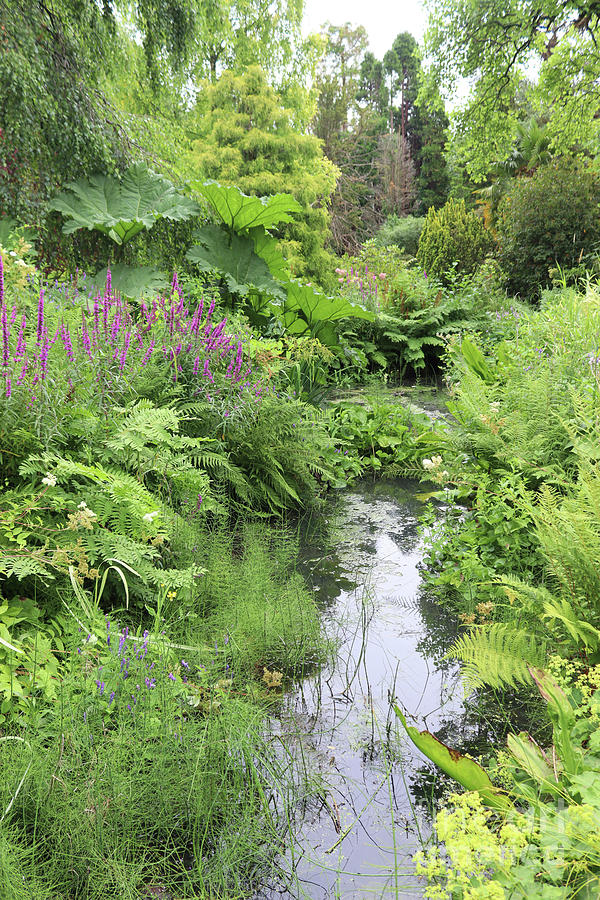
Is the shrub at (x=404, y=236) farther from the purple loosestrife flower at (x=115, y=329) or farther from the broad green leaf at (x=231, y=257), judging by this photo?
the purple loosestrife flower at (x=115, y=329)

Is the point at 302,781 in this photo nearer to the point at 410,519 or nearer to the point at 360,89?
the point at 410,519

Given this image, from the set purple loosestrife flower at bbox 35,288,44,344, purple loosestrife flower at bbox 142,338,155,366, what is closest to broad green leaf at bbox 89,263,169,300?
purple loosestrife flower at bbox 142,338,155,366

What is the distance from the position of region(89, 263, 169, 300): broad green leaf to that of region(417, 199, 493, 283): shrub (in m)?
9.34

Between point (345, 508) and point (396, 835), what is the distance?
264cm

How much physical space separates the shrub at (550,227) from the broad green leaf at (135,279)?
22.1ft

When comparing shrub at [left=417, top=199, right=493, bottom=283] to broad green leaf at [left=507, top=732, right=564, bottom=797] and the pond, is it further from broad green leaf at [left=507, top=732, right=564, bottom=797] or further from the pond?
broad green leaf at [left=507, top=732, right=564, bottom=797]

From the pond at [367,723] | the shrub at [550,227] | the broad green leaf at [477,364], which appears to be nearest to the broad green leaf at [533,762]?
the pond at [367,723]

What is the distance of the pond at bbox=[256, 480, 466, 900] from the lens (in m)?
1.52

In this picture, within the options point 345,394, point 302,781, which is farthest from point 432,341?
point 302,781

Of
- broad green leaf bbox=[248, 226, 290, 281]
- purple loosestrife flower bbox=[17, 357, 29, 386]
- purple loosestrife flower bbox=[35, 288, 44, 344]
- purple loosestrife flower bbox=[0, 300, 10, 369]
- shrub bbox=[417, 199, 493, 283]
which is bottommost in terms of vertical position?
purple loosestrife flower bbox=[17, 357, 29, 386]

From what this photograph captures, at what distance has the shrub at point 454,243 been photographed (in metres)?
14.2

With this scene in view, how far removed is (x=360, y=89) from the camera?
31891 mm

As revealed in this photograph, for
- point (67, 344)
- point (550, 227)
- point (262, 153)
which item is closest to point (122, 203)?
point (67, 344)

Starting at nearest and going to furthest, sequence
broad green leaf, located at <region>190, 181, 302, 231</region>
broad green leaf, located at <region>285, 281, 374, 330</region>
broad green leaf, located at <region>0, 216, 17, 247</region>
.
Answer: broad green leaf, located at <region>0, 216, 17, 247</region>, broad green leaf, located at <region>190, 181, 302, 231</region>, broad green leaf, located at <region>285, 281, 374, 330</region>
